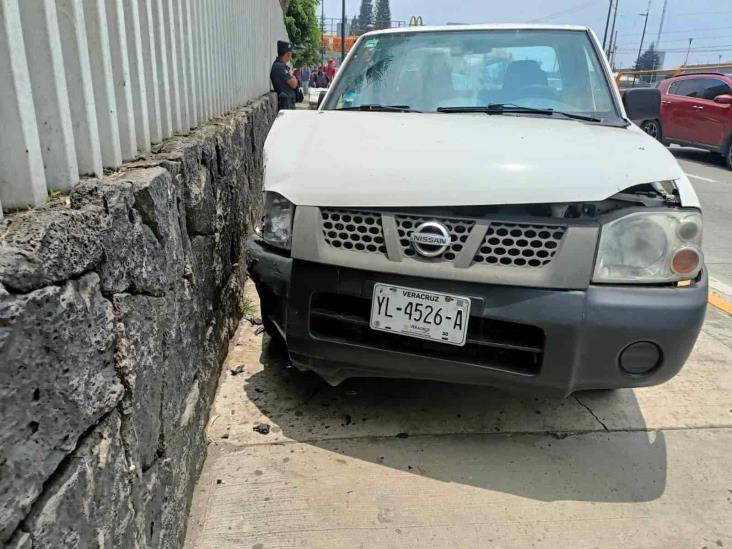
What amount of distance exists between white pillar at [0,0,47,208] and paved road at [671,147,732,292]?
5.34m

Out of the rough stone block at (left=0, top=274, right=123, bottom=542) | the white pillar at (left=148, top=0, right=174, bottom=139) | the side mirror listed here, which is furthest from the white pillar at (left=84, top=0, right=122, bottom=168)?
the side mirror

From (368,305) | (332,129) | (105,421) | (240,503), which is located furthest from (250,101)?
(105,421)

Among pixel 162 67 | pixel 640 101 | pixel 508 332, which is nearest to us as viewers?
pixel 508 332

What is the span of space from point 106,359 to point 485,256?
1372 millimetres

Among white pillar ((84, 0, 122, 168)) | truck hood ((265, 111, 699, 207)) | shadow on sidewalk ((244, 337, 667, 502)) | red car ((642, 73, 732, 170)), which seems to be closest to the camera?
white pillar ((84, 0, 122, 168))

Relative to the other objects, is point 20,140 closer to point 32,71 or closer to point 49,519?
point 32,71

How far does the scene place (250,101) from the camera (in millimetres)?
6195

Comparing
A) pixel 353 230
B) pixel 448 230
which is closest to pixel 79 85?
pixel 353 230

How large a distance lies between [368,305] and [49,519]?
145 cm

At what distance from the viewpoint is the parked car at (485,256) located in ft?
7.06

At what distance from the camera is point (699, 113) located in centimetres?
1137

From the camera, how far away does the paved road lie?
5.57 meters

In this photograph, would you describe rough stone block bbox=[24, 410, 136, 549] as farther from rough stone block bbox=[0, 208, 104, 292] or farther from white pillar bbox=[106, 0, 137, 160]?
white pillar bbox=[106, 0, 137, 160]

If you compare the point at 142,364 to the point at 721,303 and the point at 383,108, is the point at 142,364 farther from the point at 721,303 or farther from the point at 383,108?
the point at 721,303
